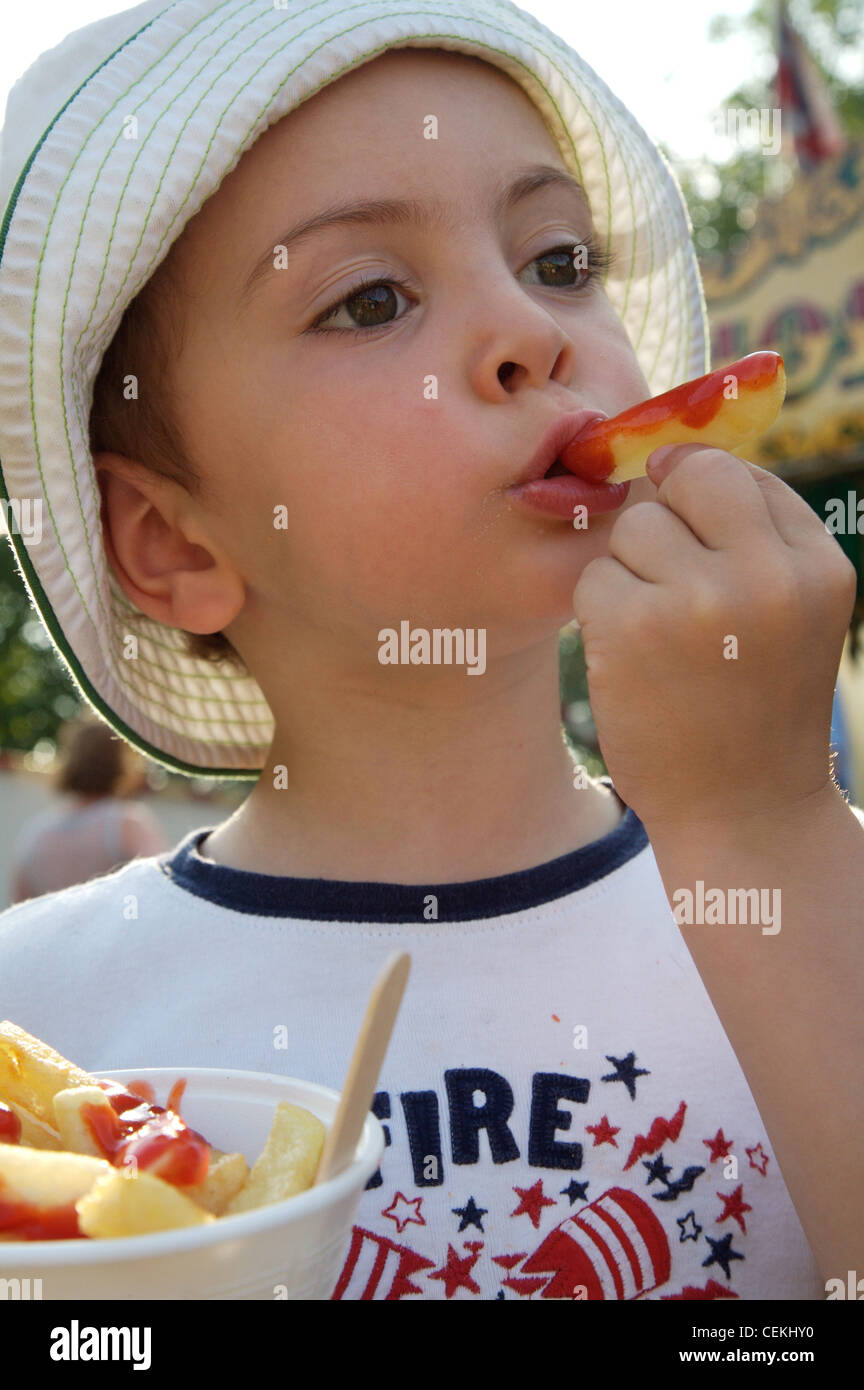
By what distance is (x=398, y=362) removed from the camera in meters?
1.72

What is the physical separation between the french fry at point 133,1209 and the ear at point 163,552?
1310mm

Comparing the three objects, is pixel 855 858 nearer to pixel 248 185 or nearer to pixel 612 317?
pixel 612 317

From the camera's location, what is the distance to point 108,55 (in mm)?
1914

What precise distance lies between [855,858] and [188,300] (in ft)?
4.30

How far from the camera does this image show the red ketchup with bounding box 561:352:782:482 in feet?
5.32

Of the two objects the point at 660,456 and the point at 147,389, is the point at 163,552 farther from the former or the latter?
the point at 660,456

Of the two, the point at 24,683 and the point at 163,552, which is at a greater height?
the point at 24,683

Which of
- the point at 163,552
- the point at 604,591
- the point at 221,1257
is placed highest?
the point at 163,552

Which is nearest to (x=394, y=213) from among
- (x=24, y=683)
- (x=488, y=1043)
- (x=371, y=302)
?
(x=371, y=302)

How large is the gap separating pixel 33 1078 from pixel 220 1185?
266 millimetres

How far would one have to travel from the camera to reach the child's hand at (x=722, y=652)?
1383 mm

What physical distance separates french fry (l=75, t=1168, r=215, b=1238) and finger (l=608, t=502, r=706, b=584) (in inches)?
34.8

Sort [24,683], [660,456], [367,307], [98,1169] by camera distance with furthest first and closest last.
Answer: [24,683] < [367,307] < [660,456] < [98,1169]

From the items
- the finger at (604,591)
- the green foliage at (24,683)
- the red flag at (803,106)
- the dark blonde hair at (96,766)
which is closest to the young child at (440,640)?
the finger at (604,591)
